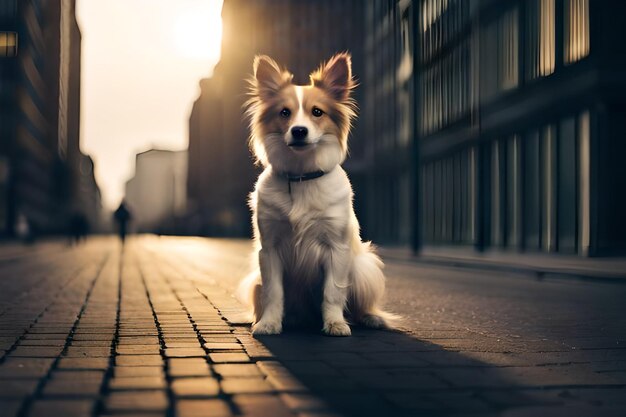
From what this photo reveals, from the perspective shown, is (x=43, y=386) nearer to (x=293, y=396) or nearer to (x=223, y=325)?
(x=293, y=396)

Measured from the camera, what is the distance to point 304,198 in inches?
224

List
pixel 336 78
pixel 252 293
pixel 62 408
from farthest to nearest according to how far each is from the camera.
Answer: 1. pixel 252 293
2. pixel 336 78
3. pixel 62 408

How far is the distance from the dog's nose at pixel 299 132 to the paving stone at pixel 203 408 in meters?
2.28

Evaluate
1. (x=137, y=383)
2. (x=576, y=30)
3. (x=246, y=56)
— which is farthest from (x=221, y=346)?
(x=246, y=56)

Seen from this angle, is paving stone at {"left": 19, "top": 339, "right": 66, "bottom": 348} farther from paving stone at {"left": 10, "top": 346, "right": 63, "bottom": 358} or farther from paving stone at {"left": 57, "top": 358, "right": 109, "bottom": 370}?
paving stone at {"left": 57, "top": 358, "right": 109, "bottom": 370}

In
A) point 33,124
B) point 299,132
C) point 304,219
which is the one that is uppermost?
point 33,124

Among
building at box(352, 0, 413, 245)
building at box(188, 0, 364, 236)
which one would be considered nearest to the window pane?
building at box(352, 0, 413, 245)

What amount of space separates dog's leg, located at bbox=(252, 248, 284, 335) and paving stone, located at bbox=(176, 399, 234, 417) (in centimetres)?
209

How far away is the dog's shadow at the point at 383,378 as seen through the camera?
367 cm

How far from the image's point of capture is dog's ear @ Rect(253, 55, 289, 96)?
19.2 feet

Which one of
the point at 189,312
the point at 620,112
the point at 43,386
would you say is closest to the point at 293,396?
the point at 43,386

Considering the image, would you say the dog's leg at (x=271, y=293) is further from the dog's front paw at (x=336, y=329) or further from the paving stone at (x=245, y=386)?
the paving stone at (x=245, y=386)

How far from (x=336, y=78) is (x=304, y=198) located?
2.81 ft

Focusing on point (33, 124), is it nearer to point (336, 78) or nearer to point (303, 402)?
point (336, 78)
